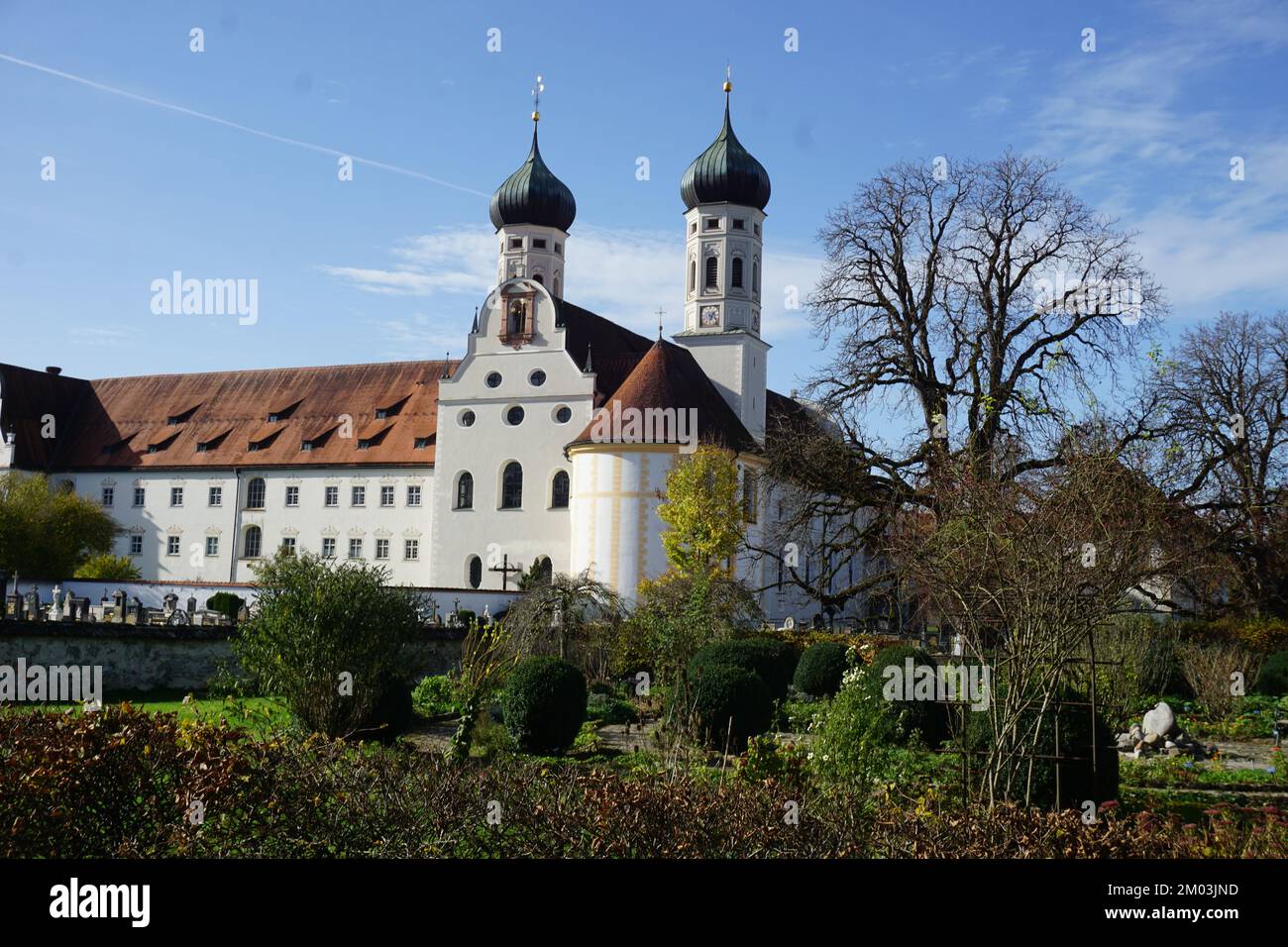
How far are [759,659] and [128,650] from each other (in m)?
11.1

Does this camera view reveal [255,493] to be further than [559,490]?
Yes

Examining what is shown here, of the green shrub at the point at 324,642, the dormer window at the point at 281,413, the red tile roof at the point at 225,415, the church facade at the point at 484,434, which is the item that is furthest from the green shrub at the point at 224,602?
the green shrub at the point at 324,642

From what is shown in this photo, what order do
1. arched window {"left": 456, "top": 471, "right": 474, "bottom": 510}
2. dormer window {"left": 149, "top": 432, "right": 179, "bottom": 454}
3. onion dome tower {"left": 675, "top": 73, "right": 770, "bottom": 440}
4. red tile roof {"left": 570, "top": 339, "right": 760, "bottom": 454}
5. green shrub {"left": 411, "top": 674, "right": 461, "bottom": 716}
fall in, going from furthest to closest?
1. dormer window {"left": 149, "top": 432, "right": 179, "bottom": 454}
2. onion dome tower {"left": 675, "top": 73, "right": 770, "bottom": 440}
3. arched window {"left": 456, "top": 471, "right": 474, "bottom": 510}
4. red tile roof {"left": 570, "top": 339, "right": 760, "bottom": 454}
5. green shrub {"left": 411, "top": 674, "right": 461, "bottom": 716}

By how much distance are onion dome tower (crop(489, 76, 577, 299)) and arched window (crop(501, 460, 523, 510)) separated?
8.76 metres

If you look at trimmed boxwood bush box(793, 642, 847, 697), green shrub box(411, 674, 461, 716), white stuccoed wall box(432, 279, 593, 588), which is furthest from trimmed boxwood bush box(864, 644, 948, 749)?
white stuccoed wall box(432, 279, 593, 588)

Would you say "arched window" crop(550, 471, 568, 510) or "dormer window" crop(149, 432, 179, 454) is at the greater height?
"dormer window" crop(149, 432, 179, 454)

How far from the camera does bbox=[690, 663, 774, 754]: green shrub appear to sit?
1689 cm

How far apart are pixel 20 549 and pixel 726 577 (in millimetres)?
24957

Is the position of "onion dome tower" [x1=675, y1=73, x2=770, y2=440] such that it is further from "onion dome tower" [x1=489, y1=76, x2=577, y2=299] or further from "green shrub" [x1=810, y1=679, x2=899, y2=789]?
"green shrub" [x1=810, y1=679, x2=899, y2=789]

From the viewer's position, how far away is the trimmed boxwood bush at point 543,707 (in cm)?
1677

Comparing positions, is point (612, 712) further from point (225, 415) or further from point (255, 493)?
point (225, 415)

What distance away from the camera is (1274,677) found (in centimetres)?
2459

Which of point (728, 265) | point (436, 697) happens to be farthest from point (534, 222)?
point (436, 697)
